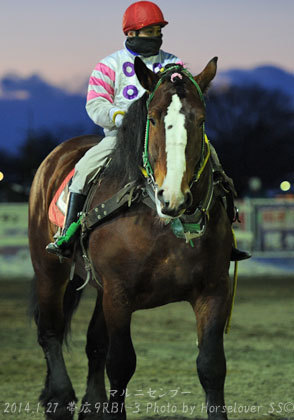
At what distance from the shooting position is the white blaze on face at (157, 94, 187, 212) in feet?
13.1

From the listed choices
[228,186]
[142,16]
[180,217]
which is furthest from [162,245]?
[142,16]

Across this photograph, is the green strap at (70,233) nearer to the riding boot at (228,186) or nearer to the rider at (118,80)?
the rider at (118,80)

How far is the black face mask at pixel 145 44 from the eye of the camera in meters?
5.21

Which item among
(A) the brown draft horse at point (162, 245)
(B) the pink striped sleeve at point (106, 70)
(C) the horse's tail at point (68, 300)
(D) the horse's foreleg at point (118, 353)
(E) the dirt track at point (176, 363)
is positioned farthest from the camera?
(C) the horse's tail at point (68, 300)

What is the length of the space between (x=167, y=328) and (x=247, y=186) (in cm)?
4197

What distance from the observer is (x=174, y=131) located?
417cm

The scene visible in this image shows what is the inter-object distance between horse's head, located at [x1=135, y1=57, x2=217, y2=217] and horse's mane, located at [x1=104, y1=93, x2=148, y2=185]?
25 cm

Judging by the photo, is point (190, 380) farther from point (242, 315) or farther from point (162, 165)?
point (242, 315)

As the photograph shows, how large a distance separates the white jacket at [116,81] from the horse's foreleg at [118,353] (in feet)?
4.16

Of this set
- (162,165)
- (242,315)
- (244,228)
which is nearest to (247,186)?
(244,228)

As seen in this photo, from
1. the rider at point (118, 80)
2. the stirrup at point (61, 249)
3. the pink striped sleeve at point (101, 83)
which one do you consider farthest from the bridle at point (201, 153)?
the stirrup at point (61, 249)

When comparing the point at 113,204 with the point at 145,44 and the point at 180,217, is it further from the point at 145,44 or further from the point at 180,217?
the point at 145,44

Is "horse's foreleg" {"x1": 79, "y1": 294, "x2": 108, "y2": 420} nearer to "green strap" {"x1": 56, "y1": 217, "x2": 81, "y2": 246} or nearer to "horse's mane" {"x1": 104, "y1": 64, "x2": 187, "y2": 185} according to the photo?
"green strap" {"x1": 56, "y1": 217, "x2": 81, "y2": 246}

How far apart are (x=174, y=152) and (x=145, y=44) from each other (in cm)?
135
